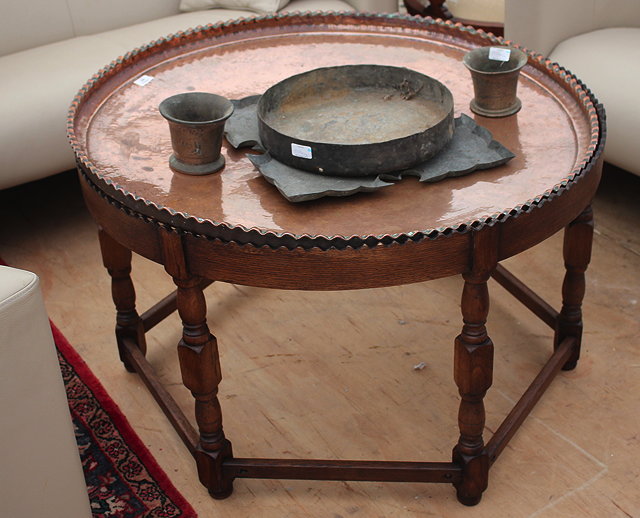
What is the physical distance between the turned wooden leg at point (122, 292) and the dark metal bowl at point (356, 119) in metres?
0.50

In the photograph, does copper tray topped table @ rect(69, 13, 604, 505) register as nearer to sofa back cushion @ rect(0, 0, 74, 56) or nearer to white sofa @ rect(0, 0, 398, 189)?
white sofa @ rect(0, 0, 398, 189)

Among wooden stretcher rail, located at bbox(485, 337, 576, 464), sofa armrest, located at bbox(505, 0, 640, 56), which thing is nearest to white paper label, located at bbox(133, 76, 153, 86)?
wooden stretcher rail, located at bbox(485, 337, 576, 464)

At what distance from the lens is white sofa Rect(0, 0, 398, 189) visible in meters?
2.58

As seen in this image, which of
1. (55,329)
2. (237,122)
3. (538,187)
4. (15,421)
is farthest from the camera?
(55,329)

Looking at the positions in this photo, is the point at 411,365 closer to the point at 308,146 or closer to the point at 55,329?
the point at 308,146

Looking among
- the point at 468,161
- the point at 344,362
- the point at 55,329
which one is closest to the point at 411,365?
the point at 344,362

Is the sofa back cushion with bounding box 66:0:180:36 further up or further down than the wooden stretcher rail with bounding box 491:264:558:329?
further up

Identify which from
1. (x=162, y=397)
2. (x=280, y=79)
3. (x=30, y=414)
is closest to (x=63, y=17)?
(x=280, y=79)

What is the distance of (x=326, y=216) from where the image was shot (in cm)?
161

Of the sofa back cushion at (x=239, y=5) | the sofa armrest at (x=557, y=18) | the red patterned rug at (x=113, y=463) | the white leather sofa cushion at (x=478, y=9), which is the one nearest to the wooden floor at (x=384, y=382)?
the red patterned rug at (x=113, y=463)

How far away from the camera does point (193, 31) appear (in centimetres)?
228

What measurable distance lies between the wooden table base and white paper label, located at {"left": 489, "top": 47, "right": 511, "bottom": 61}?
38 centimetres

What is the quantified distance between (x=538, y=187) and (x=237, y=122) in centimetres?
64

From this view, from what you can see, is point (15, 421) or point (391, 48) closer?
point (15, 421)
